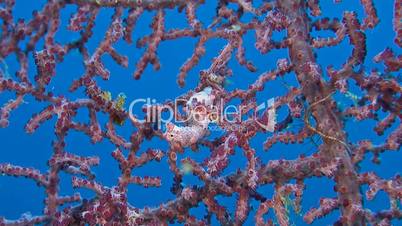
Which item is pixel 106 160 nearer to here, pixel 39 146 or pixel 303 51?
pixel 39 146

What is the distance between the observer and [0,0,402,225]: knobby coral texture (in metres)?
3.60

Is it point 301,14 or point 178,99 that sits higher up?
point 301,14

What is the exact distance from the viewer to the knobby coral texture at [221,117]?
11.8 ft

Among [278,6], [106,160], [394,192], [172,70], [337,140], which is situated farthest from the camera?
[106,160]

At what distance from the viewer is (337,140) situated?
3.78m

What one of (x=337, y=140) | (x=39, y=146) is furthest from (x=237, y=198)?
(x=39, y=146)

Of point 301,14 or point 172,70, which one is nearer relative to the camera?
point 301,14

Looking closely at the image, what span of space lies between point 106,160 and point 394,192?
112 feet

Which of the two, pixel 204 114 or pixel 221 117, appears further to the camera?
pixel 204 114

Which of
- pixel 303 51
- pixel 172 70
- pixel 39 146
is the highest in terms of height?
pixel 39 146

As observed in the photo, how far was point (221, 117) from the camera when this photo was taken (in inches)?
152

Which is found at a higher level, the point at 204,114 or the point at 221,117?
the point at 204,114

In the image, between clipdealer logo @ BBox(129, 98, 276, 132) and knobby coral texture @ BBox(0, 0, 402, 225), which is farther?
clipdealer logo @ BBox(129, 98, 276, 132)

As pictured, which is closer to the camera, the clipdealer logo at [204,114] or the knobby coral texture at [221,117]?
the knobby coral texture at [221,117]
